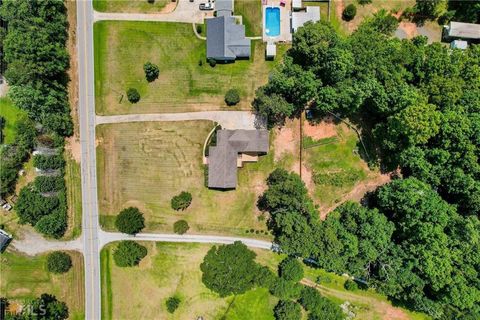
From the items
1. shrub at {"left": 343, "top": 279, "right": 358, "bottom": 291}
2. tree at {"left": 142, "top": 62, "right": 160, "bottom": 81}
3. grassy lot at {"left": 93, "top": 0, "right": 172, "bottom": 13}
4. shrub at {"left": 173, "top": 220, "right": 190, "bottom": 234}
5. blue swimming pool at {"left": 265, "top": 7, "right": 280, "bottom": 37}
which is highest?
grassy lot at {"left": 93, "top": 0, "right": 172, "bottom": 13}

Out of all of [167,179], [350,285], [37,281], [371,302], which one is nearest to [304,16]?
[167,179]

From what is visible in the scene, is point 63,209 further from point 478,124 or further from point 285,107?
point 478,124

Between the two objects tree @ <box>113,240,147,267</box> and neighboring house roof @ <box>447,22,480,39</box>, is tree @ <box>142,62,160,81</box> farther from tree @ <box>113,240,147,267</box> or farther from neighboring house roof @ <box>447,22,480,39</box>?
neighboring house roof @ <box>447,22,480,39</box>

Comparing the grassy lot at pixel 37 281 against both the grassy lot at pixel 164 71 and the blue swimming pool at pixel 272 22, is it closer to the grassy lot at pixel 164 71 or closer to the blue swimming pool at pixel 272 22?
the grassy lot at pixel 164 71

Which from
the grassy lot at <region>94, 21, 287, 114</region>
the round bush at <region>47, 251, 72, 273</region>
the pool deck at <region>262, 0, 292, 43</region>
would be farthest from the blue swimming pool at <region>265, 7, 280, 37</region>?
the round bush at <region>47, 251, 72, 273</region>

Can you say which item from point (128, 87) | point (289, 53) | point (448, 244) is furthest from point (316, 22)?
point (448, 244)

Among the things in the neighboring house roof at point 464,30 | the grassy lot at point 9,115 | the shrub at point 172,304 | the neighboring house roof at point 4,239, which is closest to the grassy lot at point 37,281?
the neighboring house roof at point 4,239

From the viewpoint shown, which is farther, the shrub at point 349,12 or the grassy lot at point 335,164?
the grassy lot at point 335,164
